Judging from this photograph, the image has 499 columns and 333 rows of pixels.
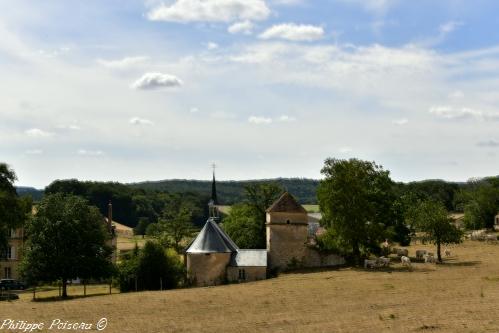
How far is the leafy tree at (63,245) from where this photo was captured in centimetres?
4353

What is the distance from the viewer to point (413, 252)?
2694 inches

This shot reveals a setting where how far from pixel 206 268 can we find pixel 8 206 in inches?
618

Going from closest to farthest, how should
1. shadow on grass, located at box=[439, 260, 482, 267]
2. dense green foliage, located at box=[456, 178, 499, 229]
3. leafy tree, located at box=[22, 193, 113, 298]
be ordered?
1. leafy tree, located at box=[22, 193, 113, 298]
2. shadow on grass, located at box=[439, 260, 482, 267]
3. dense green foliage, located at box=[456, 178, 499, 229]

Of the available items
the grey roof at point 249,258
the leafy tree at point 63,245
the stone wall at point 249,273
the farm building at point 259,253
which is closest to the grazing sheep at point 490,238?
the farm building at point 259,253

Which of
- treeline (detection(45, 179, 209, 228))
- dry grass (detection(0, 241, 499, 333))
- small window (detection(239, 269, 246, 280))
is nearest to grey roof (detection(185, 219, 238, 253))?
small window (detection(239, 269, 246, 280))

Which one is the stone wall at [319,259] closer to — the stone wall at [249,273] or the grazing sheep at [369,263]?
the grazing sheep at [369,263]

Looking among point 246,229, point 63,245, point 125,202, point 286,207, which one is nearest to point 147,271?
point 63,245

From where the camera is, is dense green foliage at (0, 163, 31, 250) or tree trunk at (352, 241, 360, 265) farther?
tree trunk at (352, 241, 360, 265)

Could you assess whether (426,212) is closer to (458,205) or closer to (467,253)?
(467,253)

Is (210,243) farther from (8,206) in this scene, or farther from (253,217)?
(8,206)

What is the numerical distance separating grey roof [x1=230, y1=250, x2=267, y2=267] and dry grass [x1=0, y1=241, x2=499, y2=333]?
9.44 ft

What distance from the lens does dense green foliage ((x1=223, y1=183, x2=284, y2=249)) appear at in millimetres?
61938

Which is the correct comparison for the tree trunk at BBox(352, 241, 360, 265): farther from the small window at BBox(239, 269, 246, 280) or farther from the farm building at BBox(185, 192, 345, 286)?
the small window at BBox(239, 269, 246, 280)

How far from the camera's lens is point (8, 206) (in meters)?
47.9
